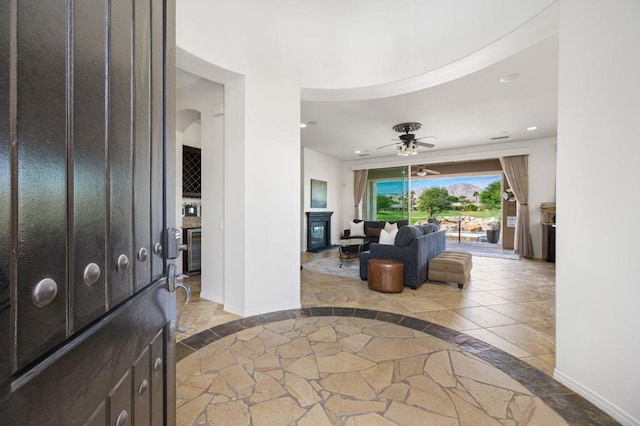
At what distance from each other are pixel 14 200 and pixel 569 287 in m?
2.64

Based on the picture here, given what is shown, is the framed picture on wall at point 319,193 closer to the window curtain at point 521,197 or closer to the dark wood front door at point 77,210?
the window curtain at point 521,197

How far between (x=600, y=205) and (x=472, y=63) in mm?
1898

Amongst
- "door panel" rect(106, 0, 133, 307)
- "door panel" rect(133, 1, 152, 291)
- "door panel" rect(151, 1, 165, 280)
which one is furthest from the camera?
"door panel" rect(151, 1, 165, 280)

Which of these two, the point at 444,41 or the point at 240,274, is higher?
the point at 444,41

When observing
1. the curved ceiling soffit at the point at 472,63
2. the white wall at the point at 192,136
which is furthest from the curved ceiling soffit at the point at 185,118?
the curved ceiling soffit at the point at 472,63

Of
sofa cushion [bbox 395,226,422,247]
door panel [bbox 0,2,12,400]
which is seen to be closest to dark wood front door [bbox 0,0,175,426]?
door panel [bbox 0,2,12,400]

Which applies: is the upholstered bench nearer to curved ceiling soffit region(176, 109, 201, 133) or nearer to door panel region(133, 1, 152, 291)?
door panel region(133, 1, 152, 291)

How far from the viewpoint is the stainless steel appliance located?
182 inches

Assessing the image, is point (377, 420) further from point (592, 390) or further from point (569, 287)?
point (569, 287)

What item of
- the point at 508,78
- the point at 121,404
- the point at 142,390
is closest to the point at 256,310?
the point at 142,390

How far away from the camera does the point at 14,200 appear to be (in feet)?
1.18

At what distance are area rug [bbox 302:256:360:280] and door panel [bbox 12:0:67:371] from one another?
458cm

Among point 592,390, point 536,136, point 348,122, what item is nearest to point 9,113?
point 592,390

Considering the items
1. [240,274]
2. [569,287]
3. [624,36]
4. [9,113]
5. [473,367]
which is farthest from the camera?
[240,274]
